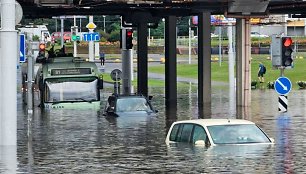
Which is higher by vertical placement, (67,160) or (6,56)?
(6,56)

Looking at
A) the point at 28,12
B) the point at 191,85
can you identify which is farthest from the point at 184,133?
the point at 191,85

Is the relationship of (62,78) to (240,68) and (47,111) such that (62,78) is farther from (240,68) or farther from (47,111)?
(240,68)

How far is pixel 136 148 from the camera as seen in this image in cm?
2878

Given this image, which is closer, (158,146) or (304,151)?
(304,151)

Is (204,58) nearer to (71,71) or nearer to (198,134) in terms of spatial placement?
(71,71)

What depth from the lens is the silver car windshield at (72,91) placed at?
48.3 meters

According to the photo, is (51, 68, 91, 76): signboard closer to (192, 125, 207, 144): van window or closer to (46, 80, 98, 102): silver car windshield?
(46, 80, 98, 102): silver car windshield

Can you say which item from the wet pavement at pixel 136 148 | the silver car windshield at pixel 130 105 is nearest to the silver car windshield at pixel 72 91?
the wet pavement at pixel 136 148

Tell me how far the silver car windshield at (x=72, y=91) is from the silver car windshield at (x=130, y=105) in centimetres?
448

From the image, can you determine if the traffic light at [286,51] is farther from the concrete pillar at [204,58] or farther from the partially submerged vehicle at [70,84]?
the concrete pillar at [204,58]

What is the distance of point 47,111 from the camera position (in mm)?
49906

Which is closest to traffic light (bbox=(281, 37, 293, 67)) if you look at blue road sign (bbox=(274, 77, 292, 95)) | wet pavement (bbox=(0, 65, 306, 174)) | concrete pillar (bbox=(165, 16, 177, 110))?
blue road sign (bbox=(274, 77, 292, 95))

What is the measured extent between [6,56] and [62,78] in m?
22.3

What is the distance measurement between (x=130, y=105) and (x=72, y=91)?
Answer: 5.42m
